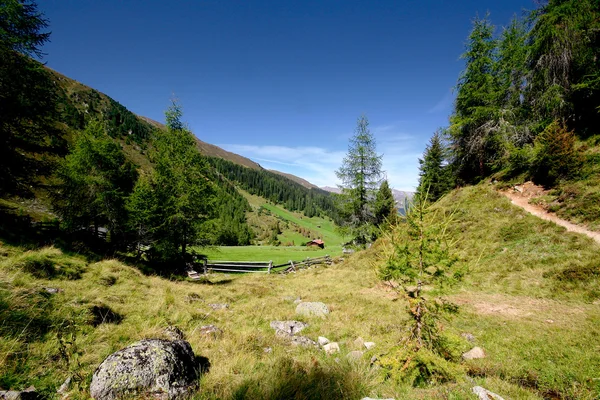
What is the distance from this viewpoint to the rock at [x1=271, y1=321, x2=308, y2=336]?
26.0 ft

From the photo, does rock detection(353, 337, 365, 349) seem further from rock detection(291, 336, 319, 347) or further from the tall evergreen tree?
the tall evergreen tree

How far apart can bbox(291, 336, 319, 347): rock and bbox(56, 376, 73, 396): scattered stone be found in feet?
15.6

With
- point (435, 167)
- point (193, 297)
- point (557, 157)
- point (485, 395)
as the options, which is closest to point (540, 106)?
point (557, 157)

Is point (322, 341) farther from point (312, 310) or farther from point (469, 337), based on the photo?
point (469, 337)

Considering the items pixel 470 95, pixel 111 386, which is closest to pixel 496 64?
pixel 470 95

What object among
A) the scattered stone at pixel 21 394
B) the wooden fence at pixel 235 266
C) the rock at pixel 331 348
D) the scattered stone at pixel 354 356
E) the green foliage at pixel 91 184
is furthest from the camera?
the wooden fence at pixel 235 266

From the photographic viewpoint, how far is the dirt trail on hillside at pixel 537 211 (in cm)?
1100

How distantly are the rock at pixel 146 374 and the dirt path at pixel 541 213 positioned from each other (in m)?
16.4

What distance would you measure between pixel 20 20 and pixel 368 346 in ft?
72.7

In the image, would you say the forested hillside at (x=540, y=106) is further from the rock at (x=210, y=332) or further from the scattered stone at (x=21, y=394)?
the scattered stone at (x=21, y=394)

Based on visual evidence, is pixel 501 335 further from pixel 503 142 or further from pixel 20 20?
pixel 20 20

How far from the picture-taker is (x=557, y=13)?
17281mm

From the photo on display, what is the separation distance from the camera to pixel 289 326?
8.21 metres

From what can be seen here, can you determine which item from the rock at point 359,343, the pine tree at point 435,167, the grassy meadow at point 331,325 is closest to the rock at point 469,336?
the grassy meadow at point 331,325
